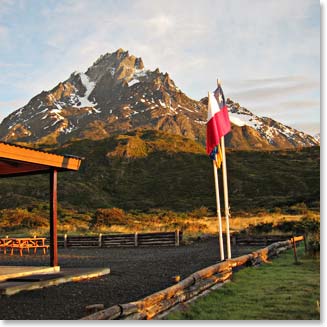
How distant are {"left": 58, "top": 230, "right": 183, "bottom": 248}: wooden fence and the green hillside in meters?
22.3

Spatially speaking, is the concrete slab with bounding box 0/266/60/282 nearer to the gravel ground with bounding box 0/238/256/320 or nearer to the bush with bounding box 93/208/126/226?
the gravel ground with bounding box 0/238/256/320

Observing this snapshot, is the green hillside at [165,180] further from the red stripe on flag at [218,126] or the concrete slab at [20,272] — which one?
the concrete slab at [20,272]

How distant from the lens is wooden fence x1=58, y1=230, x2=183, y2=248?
21.2 meters

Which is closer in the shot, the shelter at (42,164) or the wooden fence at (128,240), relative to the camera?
the shelter at (42,164)

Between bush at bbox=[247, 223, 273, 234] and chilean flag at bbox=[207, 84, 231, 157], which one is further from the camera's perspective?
bush at bbox=[247, 223, 273, 234]

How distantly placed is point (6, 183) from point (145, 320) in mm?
52687

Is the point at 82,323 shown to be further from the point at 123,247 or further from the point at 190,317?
the point at 123,247

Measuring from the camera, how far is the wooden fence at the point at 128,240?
69.7ft

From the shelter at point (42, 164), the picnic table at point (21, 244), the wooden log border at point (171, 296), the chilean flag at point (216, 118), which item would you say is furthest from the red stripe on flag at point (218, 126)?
the picnic table at point (21, 244)

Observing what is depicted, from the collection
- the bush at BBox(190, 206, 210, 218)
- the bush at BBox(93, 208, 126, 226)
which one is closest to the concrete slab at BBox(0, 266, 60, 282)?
the bush at BBox(93, 208, 126, 226)

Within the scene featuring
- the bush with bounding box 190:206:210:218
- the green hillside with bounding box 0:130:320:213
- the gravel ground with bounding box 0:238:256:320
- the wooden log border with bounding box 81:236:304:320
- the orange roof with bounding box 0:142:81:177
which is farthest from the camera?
the green hillside with bounding box 0:130:320:213

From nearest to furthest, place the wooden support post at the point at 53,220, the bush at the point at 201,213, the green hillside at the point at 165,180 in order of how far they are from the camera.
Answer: the wooden support post at the point at 53,220
the bush at the point at 201,213
the green hillside at the point at 165,180

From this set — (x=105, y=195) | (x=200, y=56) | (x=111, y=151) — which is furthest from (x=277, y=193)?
(x=200, y=56)

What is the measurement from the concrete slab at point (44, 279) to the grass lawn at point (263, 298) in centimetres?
318
